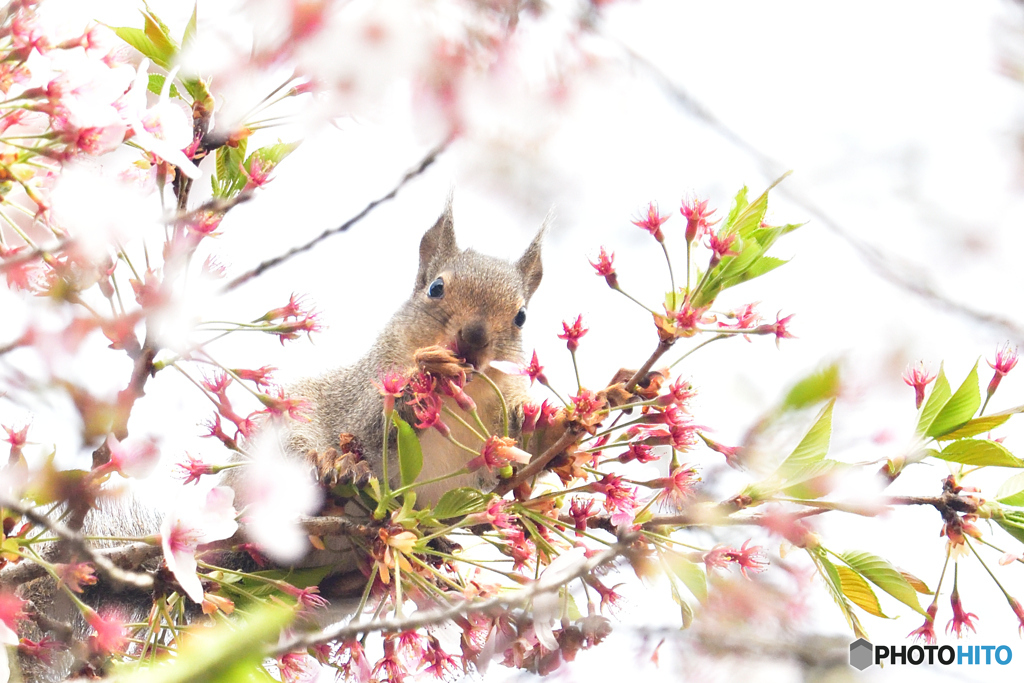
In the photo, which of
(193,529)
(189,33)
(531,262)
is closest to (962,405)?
(193,529)

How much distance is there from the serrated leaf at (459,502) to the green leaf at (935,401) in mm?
510

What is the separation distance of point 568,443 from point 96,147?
1.90ft

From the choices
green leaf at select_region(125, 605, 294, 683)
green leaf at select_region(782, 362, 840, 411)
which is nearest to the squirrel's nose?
green leaf at select_region(782, 362, 840, 411)

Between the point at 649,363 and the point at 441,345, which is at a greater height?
the point at 441,345

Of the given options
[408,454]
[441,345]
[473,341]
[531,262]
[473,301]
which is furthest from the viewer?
[531,262]

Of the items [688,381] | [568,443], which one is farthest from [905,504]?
[568,443]

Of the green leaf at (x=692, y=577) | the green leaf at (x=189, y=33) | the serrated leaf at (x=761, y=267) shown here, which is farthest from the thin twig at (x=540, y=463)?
the green leaf at (x=189, y=33)

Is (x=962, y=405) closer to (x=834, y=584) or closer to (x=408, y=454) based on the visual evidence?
(x=834, y=584)

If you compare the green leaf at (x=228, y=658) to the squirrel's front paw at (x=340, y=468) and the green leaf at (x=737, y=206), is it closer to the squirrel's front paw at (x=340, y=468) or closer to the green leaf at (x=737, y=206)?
the green leaf at (x=737, y=206)

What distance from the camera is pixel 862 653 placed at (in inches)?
40.6

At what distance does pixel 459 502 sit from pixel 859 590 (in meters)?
0.47

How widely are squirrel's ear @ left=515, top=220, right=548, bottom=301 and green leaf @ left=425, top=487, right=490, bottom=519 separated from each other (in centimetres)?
109

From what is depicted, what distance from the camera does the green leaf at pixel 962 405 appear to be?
3.39 feet

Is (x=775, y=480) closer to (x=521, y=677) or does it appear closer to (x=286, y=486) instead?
(x=521, y=677)
